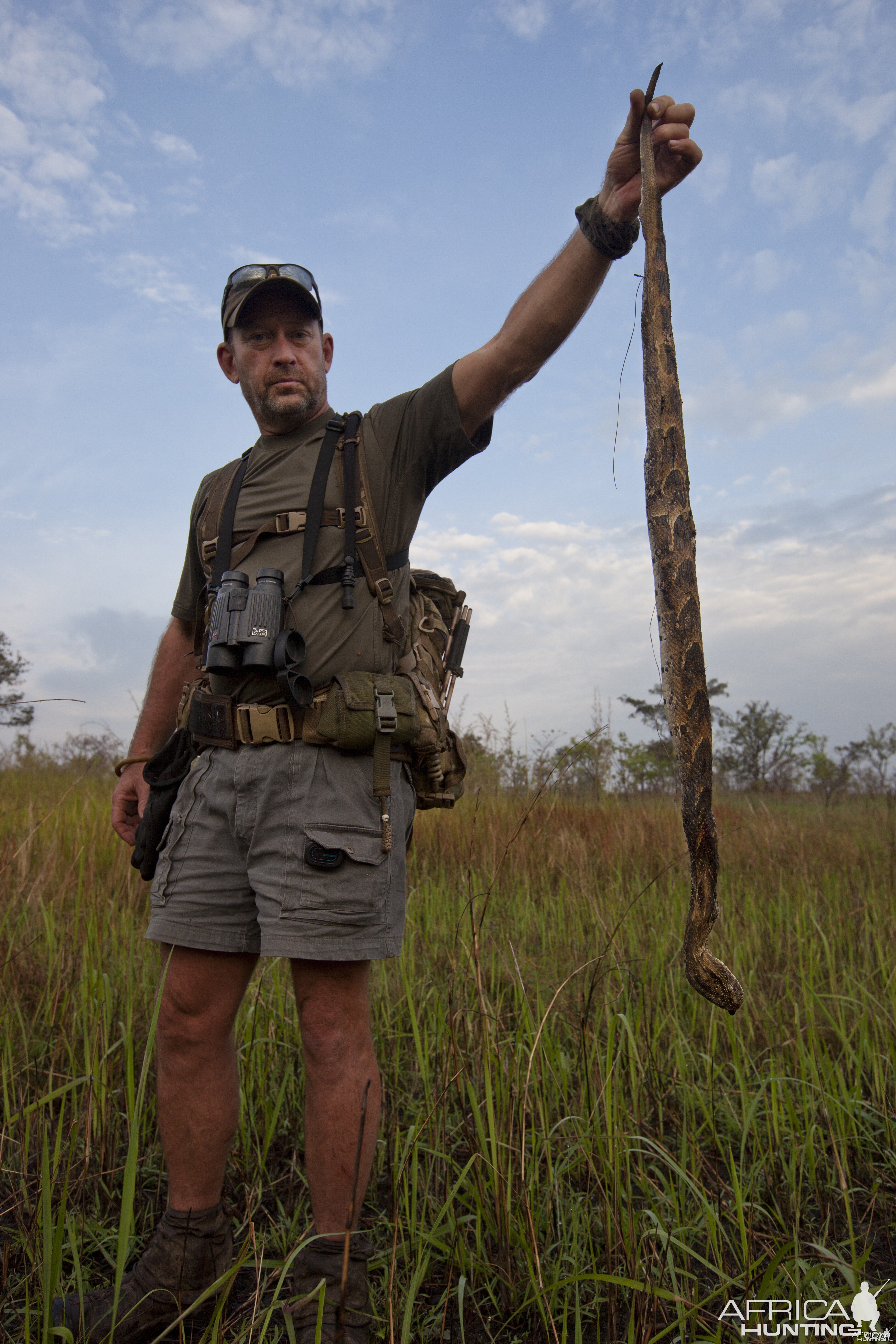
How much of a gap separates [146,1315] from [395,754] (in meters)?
1.39

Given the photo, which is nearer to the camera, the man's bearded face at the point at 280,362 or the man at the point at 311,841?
the man at the point at 311,841

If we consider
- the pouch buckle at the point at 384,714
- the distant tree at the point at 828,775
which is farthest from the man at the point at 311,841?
the distant tree at the point at 828,775

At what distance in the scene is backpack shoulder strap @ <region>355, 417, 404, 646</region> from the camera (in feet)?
6.90

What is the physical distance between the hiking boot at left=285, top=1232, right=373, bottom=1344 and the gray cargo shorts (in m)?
0.62

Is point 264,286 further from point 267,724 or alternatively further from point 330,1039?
point 330,1039

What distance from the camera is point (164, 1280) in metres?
1.83

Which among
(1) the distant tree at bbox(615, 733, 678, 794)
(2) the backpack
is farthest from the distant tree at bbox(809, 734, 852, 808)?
(2) the backpack

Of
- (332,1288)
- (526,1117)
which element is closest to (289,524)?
(526,1117)

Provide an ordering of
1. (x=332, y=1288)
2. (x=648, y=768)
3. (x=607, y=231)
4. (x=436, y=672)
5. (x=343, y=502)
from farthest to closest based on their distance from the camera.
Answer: (x=648, y=768) → (x=436, y=672) → (x=343, y=502) → (x=607, y=231) → (x=332, y=1288)

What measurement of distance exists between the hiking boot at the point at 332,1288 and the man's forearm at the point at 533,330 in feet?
6.70

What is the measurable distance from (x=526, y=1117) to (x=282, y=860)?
32.2 inches

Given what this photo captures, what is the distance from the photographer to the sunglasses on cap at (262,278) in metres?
2.41

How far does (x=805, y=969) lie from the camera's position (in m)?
3.11

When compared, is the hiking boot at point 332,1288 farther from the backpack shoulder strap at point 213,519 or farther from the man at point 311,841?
the backpack shoulder strap at point 213,519
